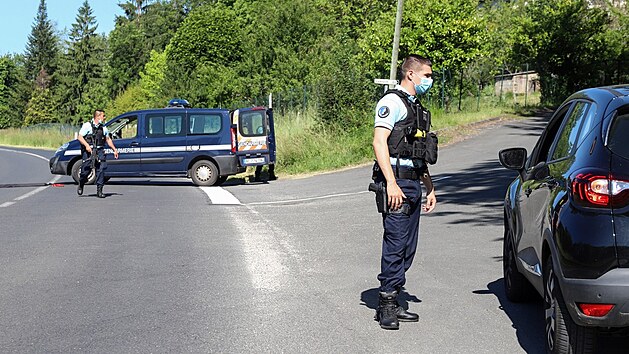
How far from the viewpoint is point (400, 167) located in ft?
21.3

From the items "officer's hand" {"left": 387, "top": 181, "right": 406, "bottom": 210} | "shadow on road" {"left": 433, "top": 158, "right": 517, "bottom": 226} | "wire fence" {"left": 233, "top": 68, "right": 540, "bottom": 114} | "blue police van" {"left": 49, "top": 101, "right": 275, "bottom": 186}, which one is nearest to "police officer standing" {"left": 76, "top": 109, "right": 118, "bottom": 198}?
"blue police van" {"left": 49, "top": 101, "right": 275, "bottom": 186}

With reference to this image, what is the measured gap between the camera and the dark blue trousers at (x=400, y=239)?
6.46m

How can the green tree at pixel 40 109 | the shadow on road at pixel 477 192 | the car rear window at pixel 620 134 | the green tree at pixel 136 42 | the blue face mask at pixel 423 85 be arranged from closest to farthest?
the car rear window at pixel 620 134
the blue face mask at pixel 423 85
the shadow on road at pixel 477 192
the green tree at pixel 136 42
the green tree at pixel 40 109

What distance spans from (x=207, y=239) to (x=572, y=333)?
288 inches

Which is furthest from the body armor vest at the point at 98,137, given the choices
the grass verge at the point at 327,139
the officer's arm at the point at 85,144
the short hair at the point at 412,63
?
the short hair at the point at 412,63

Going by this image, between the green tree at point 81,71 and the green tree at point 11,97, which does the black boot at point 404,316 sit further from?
the green tree at point 11,97

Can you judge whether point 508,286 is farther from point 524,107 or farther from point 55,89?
point 55,89

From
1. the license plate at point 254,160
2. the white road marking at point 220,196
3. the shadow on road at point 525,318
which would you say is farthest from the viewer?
the license plate at point 254,160

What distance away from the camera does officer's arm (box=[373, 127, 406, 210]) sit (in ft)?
Answer: 20.6

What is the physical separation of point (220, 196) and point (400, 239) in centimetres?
1356

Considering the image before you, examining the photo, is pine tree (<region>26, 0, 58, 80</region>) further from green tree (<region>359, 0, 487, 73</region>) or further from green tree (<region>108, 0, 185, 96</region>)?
green tree (<region>359, 0, 487, 73</region>)

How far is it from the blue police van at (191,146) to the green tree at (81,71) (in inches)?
3731

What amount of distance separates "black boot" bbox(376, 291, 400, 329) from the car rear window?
214 cm

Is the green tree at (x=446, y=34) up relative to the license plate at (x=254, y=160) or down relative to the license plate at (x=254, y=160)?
up
